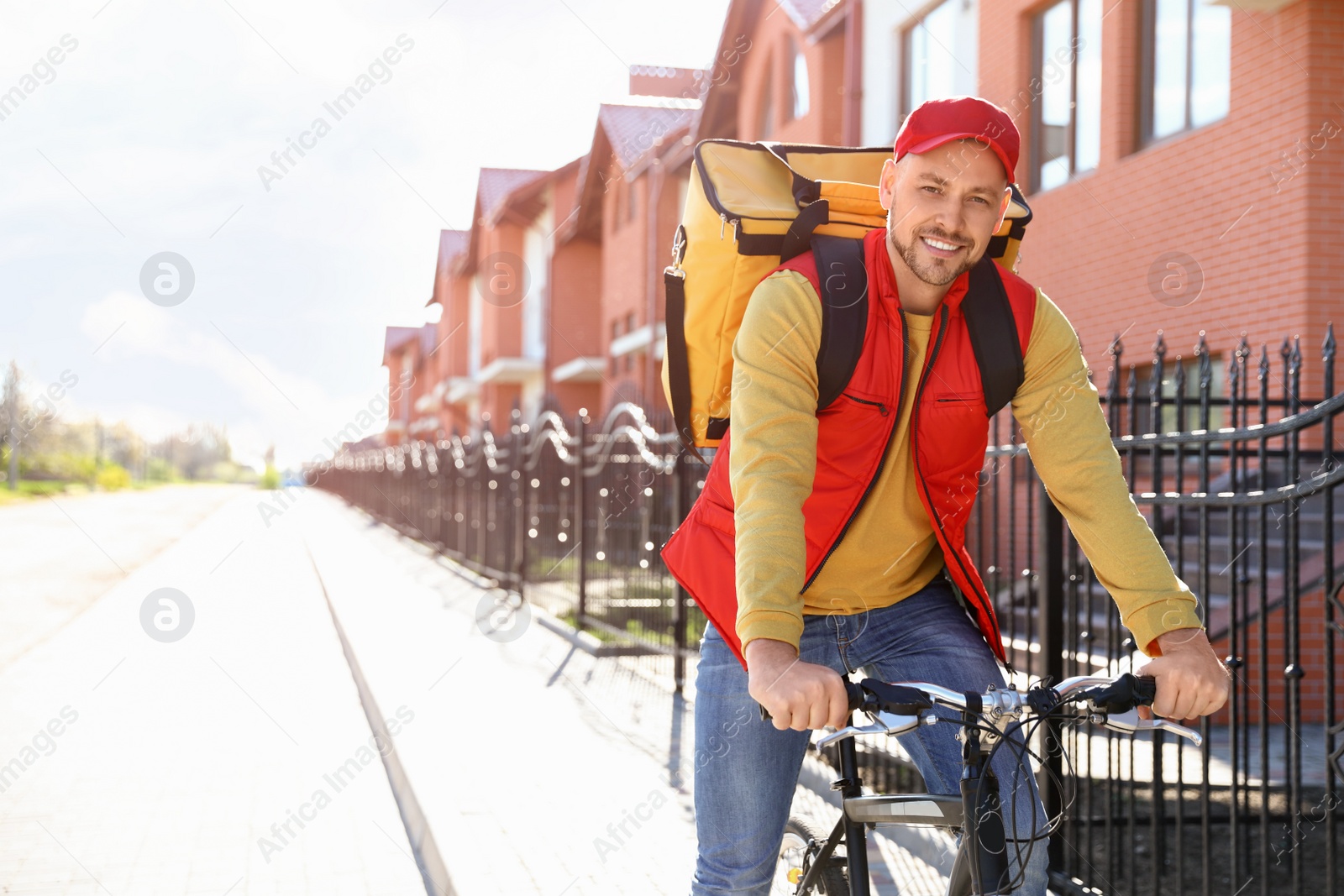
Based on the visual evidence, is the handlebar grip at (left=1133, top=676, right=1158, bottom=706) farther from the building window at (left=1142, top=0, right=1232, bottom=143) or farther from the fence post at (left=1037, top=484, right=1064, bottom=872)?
the building window at (left=1142, top=0, right=1232, bottom=143)

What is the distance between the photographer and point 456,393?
145ft

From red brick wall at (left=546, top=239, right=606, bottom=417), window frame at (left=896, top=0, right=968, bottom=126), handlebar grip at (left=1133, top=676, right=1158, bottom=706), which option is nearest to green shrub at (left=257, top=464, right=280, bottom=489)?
red brick wall at (left=546, top=239, right=606, bottom=417)

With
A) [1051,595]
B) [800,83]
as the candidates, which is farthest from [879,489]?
[800,83]

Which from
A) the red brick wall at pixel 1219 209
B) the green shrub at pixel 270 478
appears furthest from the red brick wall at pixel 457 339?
the green shrub at pixel 270 478

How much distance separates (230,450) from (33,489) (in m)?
86.3

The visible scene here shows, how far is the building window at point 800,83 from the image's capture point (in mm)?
17891

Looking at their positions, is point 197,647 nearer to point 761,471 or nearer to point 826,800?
point 826,800

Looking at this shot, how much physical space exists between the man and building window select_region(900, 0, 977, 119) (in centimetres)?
1160

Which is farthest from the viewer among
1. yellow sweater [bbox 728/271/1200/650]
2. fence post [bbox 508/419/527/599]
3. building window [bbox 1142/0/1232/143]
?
fence post [bbox 508/419/527/599]

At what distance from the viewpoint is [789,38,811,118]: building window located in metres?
17.9

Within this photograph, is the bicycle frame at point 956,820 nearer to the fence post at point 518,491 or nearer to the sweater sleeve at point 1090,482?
the sweater sleeve at point 1090,482

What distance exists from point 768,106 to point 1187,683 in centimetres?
1869

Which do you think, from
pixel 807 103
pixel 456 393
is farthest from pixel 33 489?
pixel 807 103

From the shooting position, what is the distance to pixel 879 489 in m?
2.53
